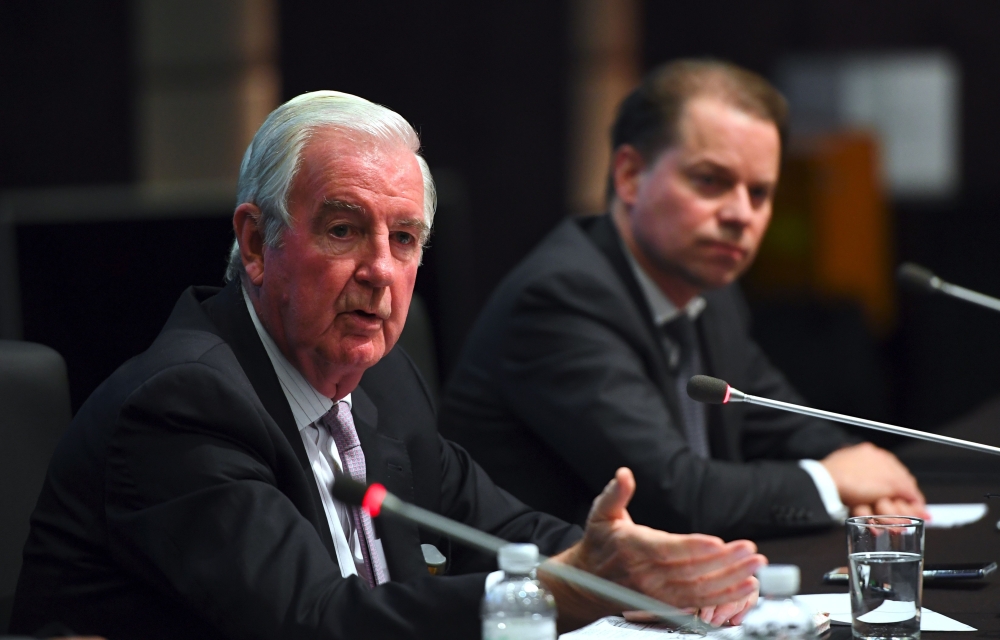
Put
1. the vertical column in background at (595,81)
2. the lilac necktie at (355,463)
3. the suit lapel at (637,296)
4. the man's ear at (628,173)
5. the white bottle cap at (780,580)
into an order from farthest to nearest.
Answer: the vertical column in background at (595,81), the man's ear at (628,173), the suit lapel at (637,296), the lilac necktie at (355,463), the white bottle cap at (780,580)

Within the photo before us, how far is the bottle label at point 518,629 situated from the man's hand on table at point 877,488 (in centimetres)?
114

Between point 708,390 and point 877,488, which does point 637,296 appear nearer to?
point 877,488

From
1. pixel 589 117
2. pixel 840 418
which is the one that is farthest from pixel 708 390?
pixel 589 117

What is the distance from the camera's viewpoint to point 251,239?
1534 millimetres

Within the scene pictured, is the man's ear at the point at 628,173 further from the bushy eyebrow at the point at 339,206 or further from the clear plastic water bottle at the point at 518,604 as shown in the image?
the clear plastic water bottle at the point at 518,604

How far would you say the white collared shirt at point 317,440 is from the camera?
4.99 feet

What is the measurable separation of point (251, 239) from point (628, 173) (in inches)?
46.5

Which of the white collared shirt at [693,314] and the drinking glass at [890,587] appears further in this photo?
the white collared shirt at [693,314]

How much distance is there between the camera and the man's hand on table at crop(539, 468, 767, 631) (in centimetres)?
128

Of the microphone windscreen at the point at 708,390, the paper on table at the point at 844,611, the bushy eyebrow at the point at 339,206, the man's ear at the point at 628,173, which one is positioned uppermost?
the bushy eyebrow at the point at 339,206

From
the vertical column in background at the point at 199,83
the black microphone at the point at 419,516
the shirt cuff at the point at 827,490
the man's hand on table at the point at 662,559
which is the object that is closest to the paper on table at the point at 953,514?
the shirt cuff at the point at 827,490

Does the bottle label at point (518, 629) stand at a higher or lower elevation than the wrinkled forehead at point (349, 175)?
lower

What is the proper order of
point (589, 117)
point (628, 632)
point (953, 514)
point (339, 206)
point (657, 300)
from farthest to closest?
point (589, 117), point (657, 300), point (953, 514), point (339, 206), point (628, 632)

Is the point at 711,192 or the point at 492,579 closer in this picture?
the point at 492,579
